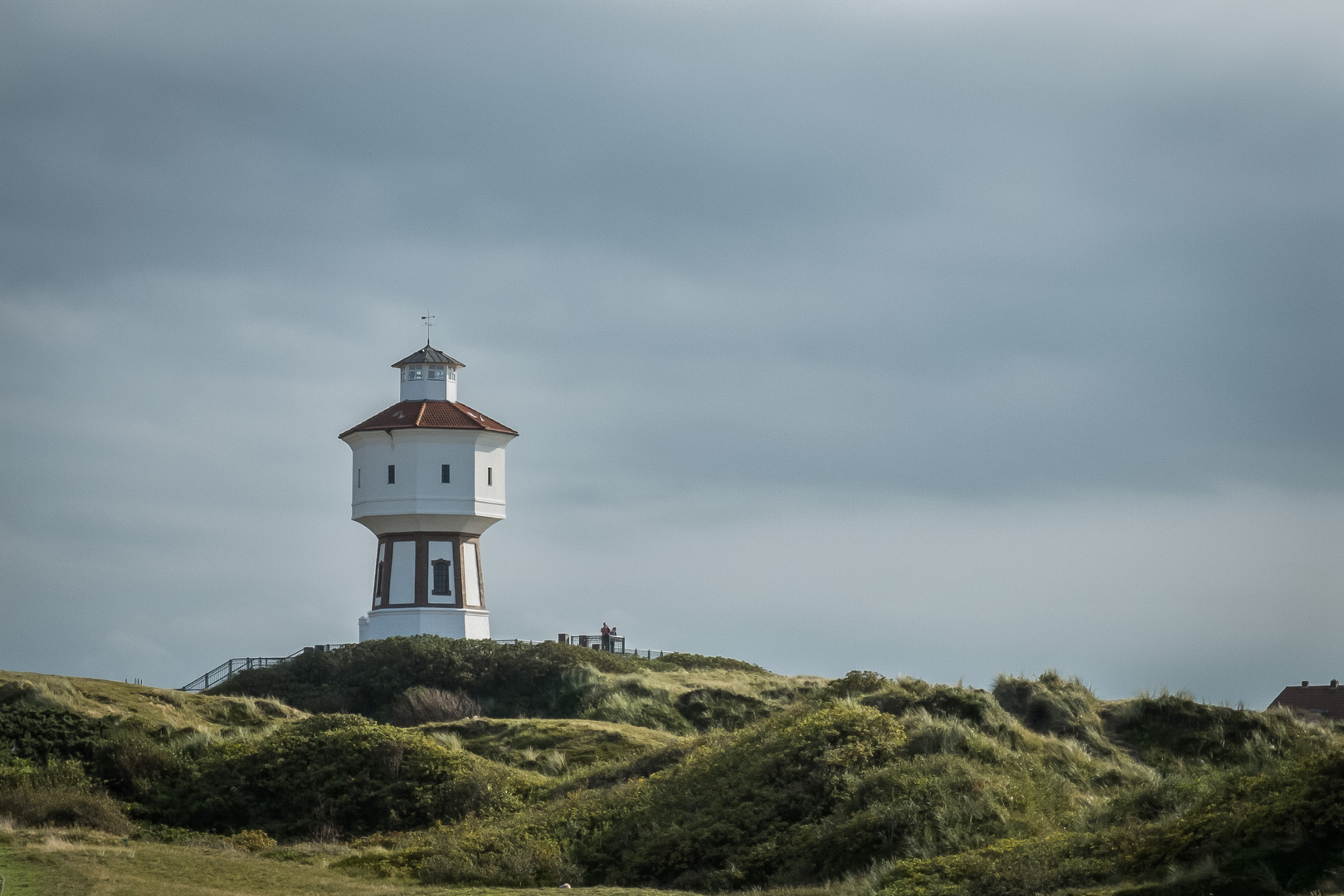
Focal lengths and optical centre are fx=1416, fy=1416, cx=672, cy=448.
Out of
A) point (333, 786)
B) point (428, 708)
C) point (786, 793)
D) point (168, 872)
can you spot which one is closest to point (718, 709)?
point (428, 708)

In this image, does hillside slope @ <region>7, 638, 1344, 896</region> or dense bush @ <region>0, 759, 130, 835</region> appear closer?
hillside slope @ <region>7, 638, 1344, 896</region>

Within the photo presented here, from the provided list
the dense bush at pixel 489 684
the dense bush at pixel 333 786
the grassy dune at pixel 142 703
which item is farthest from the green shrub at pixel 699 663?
the dense bush at pixel 333 786

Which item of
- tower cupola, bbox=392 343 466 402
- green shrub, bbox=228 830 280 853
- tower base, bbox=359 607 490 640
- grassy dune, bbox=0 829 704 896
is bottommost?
grassy dune, bbox=0 829 704 896

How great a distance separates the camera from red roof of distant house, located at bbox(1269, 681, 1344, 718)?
4575cm

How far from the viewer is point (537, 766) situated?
2639 centimetres

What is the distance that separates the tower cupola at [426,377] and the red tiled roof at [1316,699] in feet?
103

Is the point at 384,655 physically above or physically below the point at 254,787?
above

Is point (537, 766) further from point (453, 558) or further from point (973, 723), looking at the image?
point (453, 558)

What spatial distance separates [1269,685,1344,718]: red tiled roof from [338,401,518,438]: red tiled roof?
29061 mm

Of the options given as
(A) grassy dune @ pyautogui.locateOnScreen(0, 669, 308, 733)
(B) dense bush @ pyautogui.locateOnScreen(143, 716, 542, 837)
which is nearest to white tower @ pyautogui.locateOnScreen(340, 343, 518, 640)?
(A) grassy dune @ pyautogui.locateOnScreen(0, 669, 308, 733)

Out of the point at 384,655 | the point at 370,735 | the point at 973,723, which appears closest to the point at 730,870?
the point at 973,723

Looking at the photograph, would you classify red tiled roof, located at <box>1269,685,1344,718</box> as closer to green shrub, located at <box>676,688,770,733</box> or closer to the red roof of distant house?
the red roof of distant house

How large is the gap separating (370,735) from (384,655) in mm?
19350

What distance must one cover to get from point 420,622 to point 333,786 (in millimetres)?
29053
